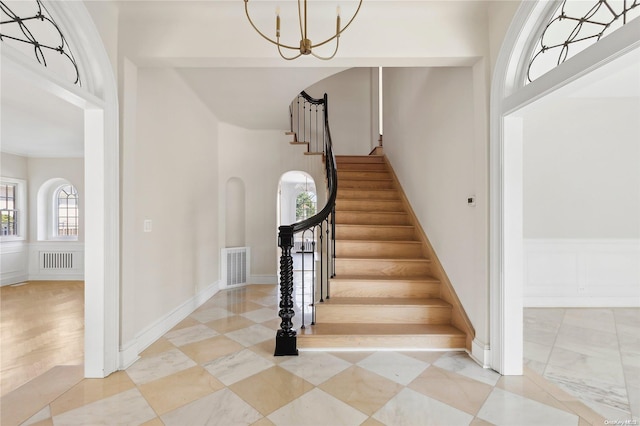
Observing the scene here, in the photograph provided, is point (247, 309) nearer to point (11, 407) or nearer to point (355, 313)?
point (355, 313)

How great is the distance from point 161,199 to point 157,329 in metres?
1.31

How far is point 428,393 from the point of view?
1941 mm

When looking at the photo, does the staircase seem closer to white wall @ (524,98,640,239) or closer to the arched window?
white wall @ (524,98,640,239)

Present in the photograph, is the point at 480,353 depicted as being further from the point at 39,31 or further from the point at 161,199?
the point at 39,31

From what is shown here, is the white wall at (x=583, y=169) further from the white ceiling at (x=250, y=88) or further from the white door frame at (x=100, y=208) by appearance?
the white door frame at (x=100, y=208)

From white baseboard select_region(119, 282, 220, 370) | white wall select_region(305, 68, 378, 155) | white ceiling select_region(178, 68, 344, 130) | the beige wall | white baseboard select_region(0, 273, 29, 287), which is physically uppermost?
white wall select_region(305, 68, 378, 155)

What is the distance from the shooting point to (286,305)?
2531mm

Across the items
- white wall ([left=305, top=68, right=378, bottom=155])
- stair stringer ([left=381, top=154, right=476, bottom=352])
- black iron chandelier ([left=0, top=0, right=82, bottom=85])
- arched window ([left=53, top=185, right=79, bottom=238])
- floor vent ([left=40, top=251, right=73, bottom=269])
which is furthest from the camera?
white wall ([left=305, top=68, right=378, bottom=155])

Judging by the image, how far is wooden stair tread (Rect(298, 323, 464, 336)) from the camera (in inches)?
101

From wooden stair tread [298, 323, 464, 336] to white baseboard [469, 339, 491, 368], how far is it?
0.17 meters

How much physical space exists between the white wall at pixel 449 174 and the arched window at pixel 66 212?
7.33 m

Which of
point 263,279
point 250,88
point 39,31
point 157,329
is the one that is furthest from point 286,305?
point 263,279

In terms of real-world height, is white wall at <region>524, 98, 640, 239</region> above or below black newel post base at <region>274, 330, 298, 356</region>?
above

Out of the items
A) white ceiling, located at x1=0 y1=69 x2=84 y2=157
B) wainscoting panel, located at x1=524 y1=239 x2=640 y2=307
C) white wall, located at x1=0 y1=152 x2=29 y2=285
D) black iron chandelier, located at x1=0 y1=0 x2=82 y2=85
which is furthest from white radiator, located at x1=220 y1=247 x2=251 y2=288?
white wall, located at x1=0 y1=152 x2=29 y2=285
